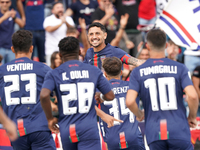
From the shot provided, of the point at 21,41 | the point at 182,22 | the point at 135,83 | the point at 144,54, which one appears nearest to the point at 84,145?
the point at 135,83

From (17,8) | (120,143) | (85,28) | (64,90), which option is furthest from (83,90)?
(17,8)

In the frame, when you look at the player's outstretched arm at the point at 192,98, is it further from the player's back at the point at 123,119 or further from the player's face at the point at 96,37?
the player's face at the point at 96,37

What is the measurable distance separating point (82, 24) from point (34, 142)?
19.4 feet

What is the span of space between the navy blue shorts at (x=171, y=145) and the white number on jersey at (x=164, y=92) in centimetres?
42

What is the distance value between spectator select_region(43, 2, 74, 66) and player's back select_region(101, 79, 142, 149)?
4.85m

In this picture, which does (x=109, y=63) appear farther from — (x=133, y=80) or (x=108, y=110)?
(x=133, y=80)

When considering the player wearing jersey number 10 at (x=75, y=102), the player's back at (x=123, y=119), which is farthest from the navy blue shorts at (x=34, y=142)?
the player's back at (x=123, y=119)

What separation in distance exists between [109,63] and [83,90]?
1320 millimetres

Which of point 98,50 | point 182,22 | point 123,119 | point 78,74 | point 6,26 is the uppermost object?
point 6,26

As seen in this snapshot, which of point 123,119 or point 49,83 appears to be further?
point 123,119

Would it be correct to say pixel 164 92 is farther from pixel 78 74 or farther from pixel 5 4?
pixel 5 4

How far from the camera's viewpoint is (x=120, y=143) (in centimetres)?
607

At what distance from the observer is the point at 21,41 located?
18.3ft

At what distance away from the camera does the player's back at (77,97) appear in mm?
4938
